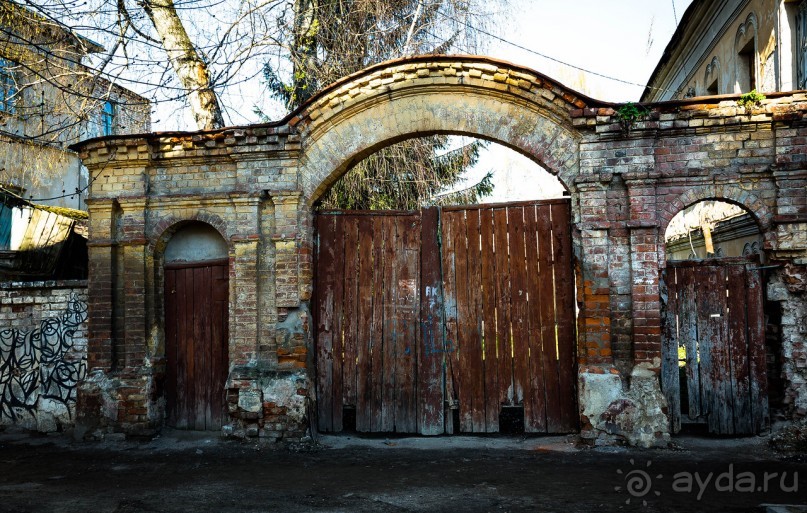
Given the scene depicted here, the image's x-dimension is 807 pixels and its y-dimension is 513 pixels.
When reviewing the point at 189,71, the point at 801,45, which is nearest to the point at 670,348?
the point at 801,45

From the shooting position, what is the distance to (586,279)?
257 inches

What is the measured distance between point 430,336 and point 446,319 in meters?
0.27

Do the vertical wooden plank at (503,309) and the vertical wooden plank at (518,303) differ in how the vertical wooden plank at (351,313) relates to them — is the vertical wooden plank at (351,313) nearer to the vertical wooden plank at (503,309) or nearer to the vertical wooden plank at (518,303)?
the vertical wooden plank at (503,309)

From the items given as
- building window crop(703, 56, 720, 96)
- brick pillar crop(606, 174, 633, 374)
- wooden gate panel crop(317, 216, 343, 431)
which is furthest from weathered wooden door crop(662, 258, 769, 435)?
building window crop(703, 56, 720, 96)

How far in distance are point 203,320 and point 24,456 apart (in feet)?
7.74

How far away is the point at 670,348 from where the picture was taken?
21.5 feet

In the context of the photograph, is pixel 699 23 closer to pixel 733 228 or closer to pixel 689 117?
pixel 733 228

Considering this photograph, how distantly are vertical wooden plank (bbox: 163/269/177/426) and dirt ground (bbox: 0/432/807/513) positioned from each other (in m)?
0.46

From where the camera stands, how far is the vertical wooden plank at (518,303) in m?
6.90

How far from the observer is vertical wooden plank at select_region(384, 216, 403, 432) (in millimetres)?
7117

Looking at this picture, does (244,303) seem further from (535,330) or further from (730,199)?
(730,199)

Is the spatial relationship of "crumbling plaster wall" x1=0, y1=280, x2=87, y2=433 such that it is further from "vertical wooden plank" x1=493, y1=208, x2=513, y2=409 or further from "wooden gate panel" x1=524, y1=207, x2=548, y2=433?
"wooden gate panel" x1=524, y1=207, x2=548, y2=433

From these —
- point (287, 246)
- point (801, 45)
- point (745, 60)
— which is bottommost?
point (287, 246)

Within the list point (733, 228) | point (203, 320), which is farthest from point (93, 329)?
point (733, 228)
